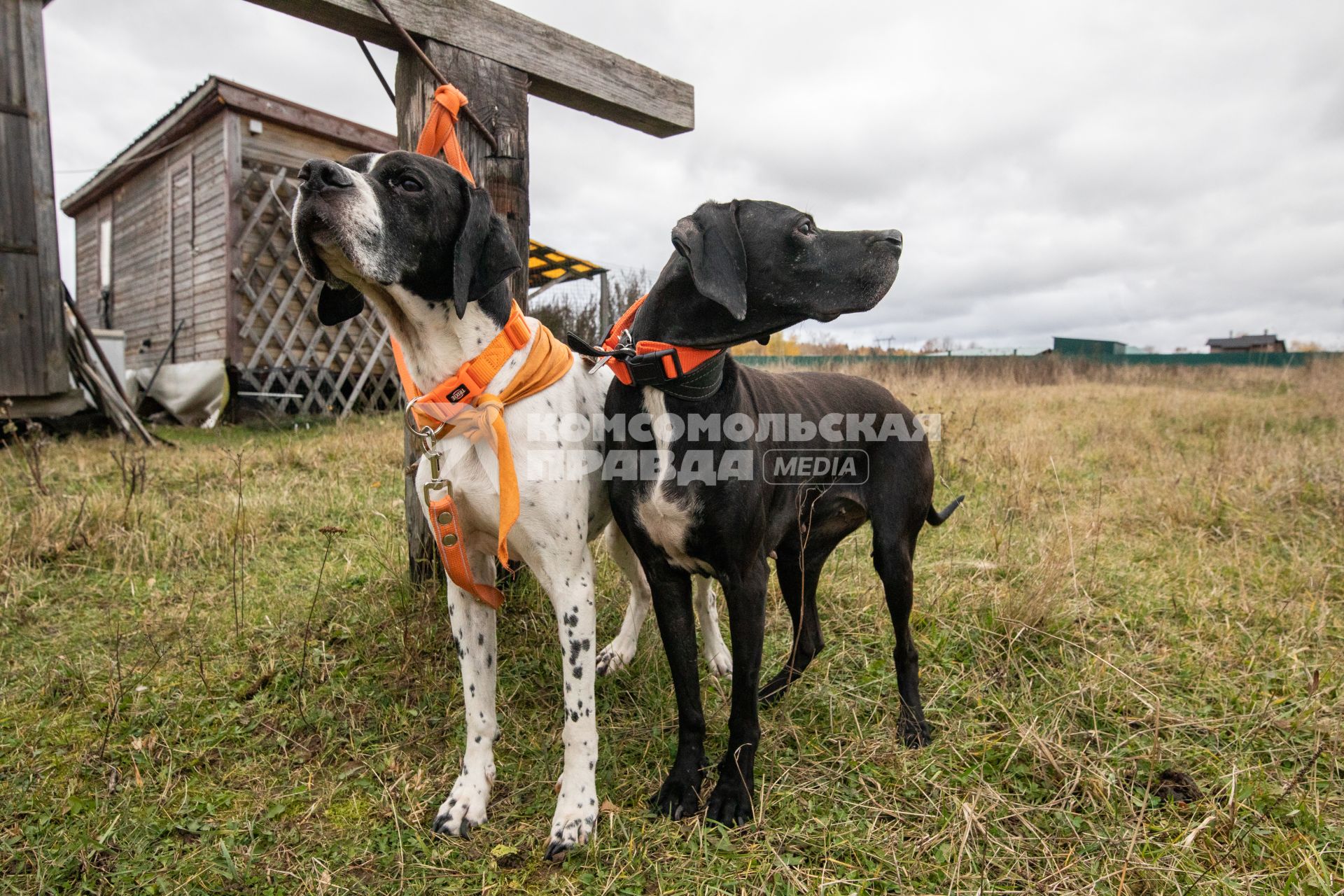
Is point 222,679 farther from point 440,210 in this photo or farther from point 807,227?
point 807,227

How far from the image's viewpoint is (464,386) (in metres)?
1.97

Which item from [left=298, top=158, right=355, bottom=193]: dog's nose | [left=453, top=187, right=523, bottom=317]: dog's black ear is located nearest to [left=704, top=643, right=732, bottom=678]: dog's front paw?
[left=453, top=187, right=523, bottom=317]: dog's black ear

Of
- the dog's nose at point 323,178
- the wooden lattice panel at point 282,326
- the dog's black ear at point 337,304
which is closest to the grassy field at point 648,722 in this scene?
the dog's black ear at point 337,304

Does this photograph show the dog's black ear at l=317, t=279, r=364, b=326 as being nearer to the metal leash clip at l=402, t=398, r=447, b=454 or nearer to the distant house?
the metal leash clip at l=402, t=398, r=447, b=454

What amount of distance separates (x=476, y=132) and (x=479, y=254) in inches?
39.2

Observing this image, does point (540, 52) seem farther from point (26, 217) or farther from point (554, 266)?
point (554, 266)

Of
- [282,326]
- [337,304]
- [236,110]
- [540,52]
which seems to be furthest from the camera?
[282,326]

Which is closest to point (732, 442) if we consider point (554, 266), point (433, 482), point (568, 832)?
point (433, 482)

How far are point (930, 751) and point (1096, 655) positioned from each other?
32.9 inches

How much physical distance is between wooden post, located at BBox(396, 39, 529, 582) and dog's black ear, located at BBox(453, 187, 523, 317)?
638 millimetres

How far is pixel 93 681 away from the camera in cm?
250

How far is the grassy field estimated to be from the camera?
70.6 inches

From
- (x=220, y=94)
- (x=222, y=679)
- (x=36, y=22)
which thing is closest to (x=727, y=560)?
(x=222, y=679)

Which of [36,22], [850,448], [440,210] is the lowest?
[850,448]
